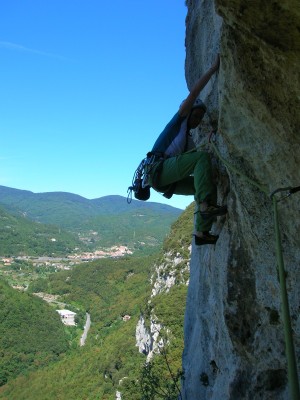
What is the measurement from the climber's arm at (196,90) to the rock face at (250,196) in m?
0.43

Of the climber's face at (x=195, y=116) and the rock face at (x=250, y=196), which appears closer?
the rock face at (x=250, y=196)

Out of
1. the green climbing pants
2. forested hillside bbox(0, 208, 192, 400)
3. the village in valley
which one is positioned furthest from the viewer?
the village in valley

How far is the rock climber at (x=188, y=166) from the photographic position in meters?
4.49

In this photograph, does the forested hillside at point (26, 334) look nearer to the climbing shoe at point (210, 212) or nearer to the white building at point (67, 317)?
the white building at point (67, 317)

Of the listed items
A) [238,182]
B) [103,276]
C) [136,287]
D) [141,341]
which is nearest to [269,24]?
[238,182]

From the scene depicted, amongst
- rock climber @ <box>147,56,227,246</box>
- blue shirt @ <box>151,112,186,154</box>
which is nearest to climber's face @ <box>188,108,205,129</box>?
rock climber @ <box>147,56,227,246</box>

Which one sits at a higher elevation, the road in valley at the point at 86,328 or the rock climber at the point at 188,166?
the rock climber at the point at 188,166

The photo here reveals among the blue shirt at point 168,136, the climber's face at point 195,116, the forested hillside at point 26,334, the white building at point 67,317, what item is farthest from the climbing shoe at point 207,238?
the white building at point 67,317

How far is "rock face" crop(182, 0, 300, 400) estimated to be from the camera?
2.90 meters

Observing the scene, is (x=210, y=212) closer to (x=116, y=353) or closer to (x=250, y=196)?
(x=250, y=196)

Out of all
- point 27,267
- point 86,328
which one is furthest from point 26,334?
point 27,267

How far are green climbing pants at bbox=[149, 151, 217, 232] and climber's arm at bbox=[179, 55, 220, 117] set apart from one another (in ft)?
2.07

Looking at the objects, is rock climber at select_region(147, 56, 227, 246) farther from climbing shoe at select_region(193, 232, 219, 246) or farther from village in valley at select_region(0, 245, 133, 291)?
village in valley at select_region(0, 245, 133, 291)

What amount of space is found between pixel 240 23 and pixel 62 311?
104863 mm
